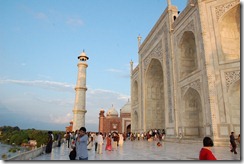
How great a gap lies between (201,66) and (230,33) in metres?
2.77

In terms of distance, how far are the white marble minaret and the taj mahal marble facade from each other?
8278 mm

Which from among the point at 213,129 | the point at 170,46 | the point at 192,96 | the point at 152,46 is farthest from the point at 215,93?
the point at 152,46

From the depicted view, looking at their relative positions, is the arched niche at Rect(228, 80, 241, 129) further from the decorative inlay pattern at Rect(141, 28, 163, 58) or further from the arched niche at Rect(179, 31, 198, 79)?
the decorative inlay pattern at Rect(141, 28, 163, 58)

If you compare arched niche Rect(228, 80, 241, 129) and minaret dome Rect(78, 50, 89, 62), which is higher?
minaret dome Rect(78, 50, 89, 62)

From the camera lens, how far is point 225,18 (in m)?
12.2

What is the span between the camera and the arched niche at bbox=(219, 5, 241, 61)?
38.9ft

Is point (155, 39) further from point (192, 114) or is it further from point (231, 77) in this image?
point (231, 77)

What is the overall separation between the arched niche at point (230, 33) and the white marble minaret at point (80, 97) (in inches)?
571

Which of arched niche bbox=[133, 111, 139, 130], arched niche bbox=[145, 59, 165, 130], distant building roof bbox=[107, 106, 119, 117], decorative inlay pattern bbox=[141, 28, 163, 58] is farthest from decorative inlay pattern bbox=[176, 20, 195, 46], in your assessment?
distant building roof bbox=[107, 106, 119, 117]

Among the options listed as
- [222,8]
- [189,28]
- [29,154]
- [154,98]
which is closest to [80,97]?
[154,98]

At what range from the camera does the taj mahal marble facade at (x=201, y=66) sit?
35.3ft

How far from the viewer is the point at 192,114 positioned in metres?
13.9

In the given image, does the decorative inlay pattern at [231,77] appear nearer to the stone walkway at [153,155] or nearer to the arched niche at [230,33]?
the arched niche at [230,33]

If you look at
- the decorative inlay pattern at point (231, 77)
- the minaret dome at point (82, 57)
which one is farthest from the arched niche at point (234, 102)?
the minaret dome at point (82, 57)
